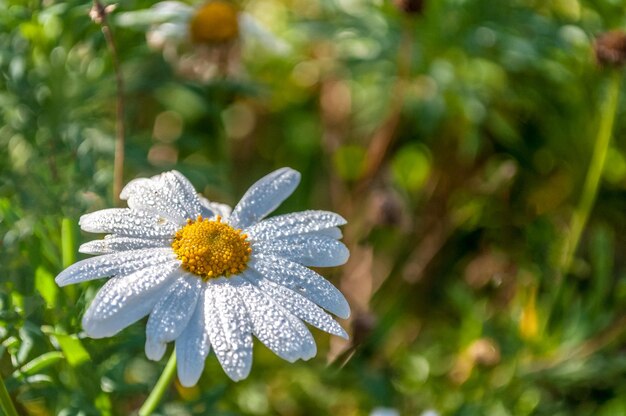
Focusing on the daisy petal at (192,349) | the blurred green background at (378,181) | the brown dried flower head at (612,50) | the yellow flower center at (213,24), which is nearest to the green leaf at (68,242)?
the blurred green background at (378,181)

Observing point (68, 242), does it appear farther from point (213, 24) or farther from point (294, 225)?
point (213, 24)

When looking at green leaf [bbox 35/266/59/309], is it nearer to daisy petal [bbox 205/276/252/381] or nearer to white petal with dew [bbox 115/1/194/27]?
daisy petal [bbox 205/276/252/381]

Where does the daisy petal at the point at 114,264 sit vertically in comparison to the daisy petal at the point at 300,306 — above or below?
above

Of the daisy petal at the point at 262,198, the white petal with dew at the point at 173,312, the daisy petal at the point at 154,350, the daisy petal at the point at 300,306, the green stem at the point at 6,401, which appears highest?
the white petal with dew at the point at 173,312

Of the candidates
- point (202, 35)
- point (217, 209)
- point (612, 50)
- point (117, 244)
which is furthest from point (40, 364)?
point (612, 50)

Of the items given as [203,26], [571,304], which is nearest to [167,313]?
[203,26]

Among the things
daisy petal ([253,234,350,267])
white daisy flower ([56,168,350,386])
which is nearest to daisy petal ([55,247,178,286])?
white daisy flower ([56,168,350,386])

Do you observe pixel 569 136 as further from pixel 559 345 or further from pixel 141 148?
pixel 141 148

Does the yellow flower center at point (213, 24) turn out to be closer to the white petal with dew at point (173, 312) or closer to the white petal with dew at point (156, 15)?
the white petal with dew at point (156, 15)
